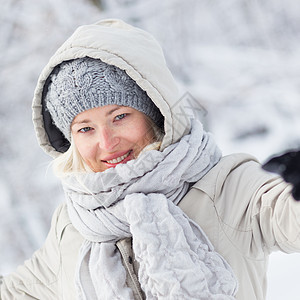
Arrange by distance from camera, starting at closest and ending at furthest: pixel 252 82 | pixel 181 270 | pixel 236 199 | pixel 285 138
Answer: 1. pixel 181 270
2. pixel 236 199
3. pixel 285 138
4. pixel 252 82

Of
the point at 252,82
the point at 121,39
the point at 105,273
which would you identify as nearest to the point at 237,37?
the point at 252,82

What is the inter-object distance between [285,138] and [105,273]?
82cm

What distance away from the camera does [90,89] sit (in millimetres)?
1083

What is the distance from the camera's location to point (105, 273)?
1.04 metres

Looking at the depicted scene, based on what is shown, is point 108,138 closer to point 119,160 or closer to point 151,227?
point 119,160

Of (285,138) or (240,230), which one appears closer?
(240,230)

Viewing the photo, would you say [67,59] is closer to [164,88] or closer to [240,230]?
[164,88]

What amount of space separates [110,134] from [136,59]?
18 centimetres

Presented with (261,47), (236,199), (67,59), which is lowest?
(236,199)

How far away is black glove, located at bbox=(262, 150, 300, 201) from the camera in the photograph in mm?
771

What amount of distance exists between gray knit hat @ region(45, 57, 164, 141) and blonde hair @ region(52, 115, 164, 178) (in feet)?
0.17

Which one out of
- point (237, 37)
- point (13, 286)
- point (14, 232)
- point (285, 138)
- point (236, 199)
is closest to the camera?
point (236, 199)

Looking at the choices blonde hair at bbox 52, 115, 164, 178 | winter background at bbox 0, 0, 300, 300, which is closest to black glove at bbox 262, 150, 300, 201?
blonde hair at bbox 52, 115, 164, 178

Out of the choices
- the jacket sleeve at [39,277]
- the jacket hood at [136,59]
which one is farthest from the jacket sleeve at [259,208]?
the jacket sleeve at [39,277]
